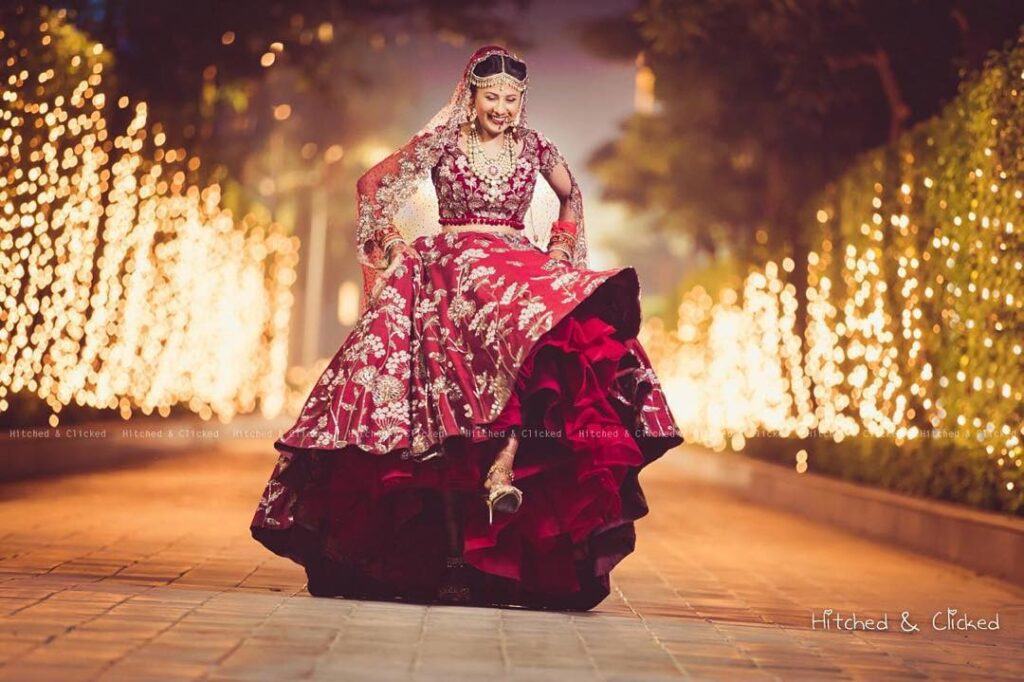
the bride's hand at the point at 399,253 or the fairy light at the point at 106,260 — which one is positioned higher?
the fairy light at the point at 106,260

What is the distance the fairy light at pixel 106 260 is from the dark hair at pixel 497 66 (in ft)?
23.9

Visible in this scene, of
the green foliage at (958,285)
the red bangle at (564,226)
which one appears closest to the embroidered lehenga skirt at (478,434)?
the red bangle at (564,226)

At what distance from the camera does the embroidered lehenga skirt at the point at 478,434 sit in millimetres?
7223

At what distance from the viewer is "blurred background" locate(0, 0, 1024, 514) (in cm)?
1250

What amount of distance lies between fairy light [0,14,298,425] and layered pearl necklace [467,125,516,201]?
23.9 feet

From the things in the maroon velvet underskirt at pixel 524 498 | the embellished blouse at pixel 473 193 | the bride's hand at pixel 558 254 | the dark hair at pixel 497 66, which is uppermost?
the dark hair at pixel 497 66

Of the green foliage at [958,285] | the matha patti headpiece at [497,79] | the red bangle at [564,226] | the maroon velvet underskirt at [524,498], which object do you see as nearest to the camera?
the maroon velvet underskirt at [524,498]

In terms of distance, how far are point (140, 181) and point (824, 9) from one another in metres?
7.69

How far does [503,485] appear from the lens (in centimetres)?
703

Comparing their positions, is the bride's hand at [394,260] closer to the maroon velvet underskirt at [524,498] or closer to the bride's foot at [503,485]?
the maroon velvet underskirt at [524,498]

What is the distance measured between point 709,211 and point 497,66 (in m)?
20.4

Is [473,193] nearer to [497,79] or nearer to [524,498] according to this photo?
[497,79]

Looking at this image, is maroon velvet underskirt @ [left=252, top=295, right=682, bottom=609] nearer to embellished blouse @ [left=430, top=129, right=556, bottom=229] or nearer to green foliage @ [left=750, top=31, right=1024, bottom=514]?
embellished blouse @ [left=430, top=129, right=556, bottom=229]

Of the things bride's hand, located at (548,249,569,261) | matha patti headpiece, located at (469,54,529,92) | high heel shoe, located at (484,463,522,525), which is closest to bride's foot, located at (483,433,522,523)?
high heel shoe, located at (484,463,522,525)
